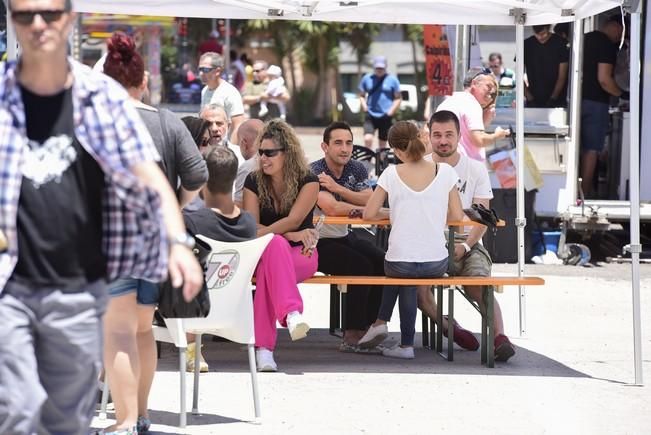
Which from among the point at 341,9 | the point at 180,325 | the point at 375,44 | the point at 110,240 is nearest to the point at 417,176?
the point at 341,9

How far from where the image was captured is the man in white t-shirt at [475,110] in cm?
1038

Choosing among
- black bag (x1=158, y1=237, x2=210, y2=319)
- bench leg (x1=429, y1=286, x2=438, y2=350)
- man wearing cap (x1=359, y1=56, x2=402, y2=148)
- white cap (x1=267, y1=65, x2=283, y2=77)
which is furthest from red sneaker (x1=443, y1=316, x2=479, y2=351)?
white cap (x1=267, y1=65, x2=283, y2=77)

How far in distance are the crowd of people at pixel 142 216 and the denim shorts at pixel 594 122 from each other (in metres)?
2.79

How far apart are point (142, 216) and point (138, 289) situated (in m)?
1.68

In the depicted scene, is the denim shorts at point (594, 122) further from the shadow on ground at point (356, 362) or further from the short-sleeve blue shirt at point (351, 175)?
the shadow on ground at point (356, 362)

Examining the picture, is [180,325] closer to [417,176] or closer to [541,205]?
[417,176]

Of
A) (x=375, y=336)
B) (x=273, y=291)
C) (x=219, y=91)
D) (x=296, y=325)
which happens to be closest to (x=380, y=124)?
(x=219, y=91)

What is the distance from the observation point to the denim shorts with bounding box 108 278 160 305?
554 centimetres

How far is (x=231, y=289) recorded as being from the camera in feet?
21.2

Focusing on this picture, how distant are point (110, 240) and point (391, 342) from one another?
449 centimetres

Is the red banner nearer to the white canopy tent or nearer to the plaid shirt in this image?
the white canopy tent

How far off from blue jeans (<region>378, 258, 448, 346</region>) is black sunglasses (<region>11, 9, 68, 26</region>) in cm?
432

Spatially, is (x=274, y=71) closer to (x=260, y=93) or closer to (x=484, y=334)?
(x=260, y=93)

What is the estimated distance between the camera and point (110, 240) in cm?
403
